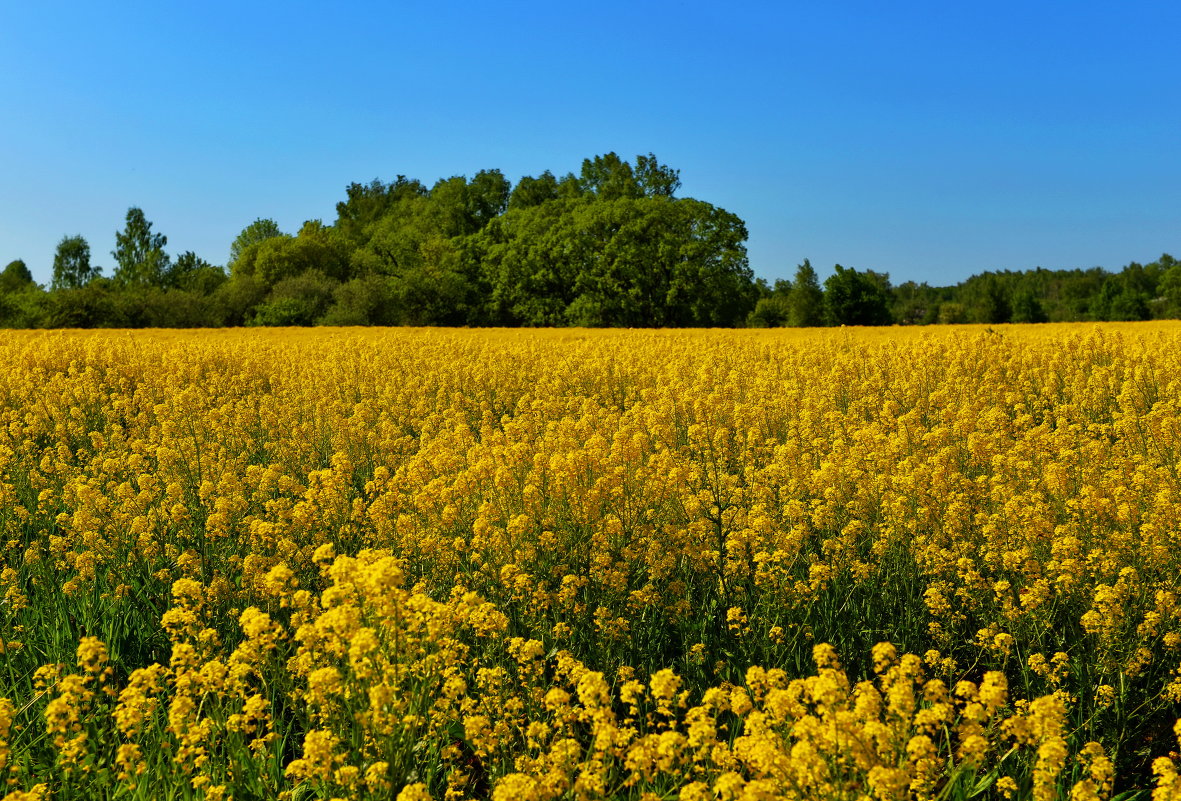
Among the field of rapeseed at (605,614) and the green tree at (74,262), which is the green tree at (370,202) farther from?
the field of rapeseed at (605,614)

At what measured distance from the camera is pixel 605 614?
15.6 feet

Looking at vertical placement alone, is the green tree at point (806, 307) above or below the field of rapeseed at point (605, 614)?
above

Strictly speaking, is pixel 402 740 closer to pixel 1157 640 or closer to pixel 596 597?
pixel 596 597

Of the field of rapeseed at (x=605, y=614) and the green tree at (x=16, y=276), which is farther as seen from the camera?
the green tree at (x=16, y=276)

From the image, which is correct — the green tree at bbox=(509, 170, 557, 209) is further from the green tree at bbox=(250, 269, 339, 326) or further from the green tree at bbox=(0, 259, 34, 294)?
the green tree at bbox=(0, 259, 34, 294)

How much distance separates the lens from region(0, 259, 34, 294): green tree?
9412cm

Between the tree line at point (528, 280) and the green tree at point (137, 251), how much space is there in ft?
23.8

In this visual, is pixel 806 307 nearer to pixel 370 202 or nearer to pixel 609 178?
pixel 609 178

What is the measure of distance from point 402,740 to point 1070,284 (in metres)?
109

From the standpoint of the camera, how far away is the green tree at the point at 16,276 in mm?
94125

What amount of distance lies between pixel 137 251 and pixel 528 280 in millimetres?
52920

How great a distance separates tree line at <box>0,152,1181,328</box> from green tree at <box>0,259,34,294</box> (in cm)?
2424

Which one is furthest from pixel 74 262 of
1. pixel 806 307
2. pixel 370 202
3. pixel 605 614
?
pixel 605 614

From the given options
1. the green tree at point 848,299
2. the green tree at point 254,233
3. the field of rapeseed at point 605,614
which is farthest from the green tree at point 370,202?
the field of rapeseed at point 605,614
